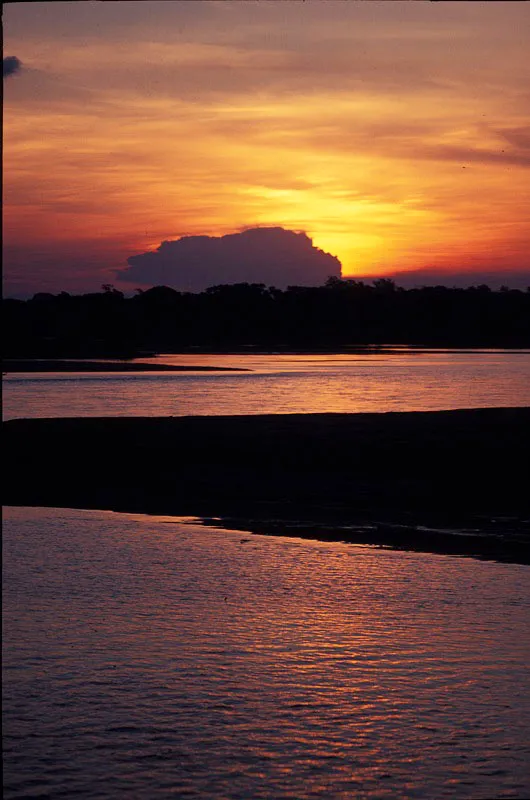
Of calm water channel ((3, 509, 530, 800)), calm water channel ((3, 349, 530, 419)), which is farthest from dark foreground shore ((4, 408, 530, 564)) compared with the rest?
calm water channel ((3, 349, 530, 419))

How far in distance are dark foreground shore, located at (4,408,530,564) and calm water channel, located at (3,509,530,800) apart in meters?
3.16

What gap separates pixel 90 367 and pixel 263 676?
7373cm

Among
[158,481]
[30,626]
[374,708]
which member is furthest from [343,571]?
[158,481]

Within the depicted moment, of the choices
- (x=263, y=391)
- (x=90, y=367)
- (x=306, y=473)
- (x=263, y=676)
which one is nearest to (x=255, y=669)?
(x=263, y=676)

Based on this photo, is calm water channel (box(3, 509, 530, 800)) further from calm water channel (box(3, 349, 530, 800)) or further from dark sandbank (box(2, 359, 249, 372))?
dark sandbank (box(2, 359, 249, 372))

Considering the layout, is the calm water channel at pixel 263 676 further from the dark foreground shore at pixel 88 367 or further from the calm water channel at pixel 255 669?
the dark foreground shore at pixel 88 367

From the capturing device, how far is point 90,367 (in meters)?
82.2

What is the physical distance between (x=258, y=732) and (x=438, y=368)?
248 ft

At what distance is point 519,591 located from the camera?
516 inches

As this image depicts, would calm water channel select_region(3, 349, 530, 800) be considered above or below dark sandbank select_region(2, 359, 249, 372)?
below

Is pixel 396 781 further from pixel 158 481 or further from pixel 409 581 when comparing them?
pixel 158 481

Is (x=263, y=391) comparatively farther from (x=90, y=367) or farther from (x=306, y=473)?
(x=90, y=367)

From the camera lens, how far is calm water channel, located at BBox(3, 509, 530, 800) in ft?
24.7

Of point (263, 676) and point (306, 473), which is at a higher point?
point (306, 473)
